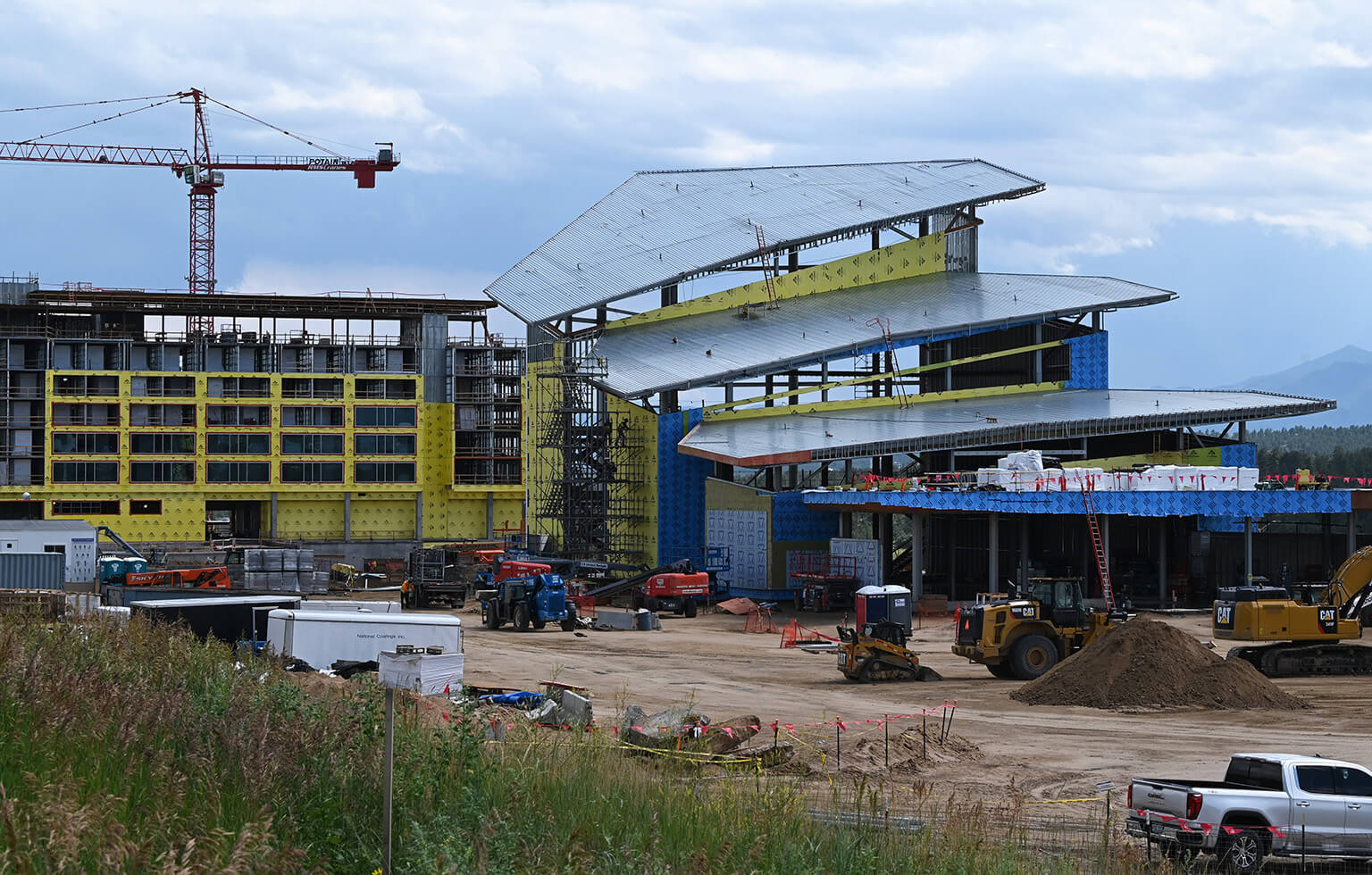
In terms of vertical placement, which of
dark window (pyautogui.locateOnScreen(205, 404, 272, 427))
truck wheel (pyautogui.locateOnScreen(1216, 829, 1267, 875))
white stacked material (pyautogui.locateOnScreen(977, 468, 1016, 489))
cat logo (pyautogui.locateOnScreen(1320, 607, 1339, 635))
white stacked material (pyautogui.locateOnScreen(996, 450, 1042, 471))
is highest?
dark window (pyautogui.locateOnScreen(205, 404, 272, 427))

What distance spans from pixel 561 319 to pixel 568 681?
150 feet

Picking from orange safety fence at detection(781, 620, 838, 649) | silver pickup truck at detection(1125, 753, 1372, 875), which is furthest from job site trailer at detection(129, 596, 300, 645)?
silver pickup truck at detection(1125, 753, 1372, 875)

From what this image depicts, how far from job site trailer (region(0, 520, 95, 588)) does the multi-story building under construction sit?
870 inches

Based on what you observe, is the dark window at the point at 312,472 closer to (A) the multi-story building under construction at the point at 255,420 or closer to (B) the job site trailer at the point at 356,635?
(A) the multi-story building under construction at the point at 255,420

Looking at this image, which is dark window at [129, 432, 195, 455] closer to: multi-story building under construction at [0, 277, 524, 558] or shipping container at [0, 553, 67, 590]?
multi-story building under construction at [0, 277, 524, 558]

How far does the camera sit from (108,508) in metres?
93.9

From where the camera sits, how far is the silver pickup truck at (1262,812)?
687 inches

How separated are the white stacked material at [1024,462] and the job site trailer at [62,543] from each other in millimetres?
42210

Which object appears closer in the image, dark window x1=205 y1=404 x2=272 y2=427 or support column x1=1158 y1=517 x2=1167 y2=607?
support column x1=1158 y1=517 x2=1167 y2=607

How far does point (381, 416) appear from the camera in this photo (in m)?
99.1

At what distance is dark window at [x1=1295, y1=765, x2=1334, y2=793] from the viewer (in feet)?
60.0

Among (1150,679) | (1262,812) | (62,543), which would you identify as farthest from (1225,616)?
(62,543)

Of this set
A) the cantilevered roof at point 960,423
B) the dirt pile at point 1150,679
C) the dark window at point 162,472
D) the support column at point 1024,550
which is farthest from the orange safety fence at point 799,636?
the dark window at point 162,472

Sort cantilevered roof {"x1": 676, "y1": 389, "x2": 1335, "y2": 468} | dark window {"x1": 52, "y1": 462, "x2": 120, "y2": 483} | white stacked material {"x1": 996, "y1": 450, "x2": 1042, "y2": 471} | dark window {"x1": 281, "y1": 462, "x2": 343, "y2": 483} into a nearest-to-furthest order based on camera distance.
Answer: white stacked material {"x1": 996, "y1": 450, "x2": 1042, "y2": 471} < cantilevered roof {"x1": 676, "y1": 389, "x2": 1335, "y2": 468} < dark window {"x1": 52, "y1": 462, "x2": 120, "y2": 483} < dark window {"x1": 281, "y1": 462, "x2": 343, "y2": 483}
